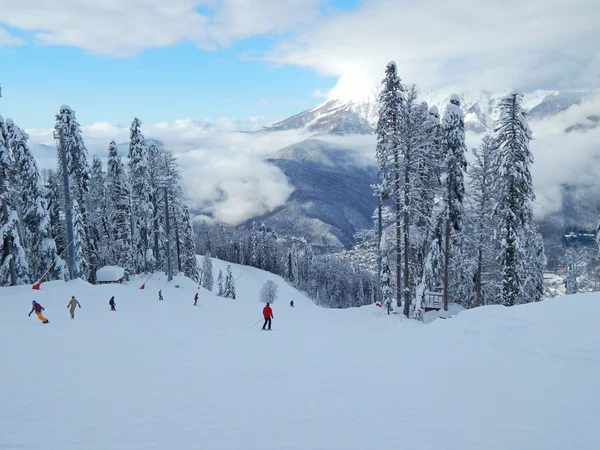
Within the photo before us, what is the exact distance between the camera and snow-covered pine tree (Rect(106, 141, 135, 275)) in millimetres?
41719

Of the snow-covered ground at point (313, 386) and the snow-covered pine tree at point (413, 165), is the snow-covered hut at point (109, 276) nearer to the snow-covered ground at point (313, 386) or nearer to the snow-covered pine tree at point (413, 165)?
the snow-covered ground at point (313, 386)

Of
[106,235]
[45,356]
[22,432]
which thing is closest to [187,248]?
[106,235]

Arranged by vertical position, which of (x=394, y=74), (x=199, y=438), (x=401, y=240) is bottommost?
(x=199, y=438)

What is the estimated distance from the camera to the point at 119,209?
42.5 m

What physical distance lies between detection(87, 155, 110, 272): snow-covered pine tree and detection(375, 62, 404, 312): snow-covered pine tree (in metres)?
33.4

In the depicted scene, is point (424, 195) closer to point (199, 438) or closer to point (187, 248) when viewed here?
point (199, 438)

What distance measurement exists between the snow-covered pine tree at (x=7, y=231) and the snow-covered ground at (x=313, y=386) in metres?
11.3

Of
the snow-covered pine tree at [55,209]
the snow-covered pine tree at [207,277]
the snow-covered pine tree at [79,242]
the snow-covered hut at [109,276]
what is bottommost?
the snow-covered pine tree at [207,277]

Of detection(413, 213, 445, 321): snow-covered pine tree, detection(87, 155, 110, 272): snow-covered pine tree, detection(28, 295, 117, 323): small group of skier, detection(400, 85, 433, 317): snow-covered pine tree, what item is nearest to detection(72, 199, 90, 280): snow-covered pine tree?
detection(87, 155, 110, 272): snow-covered pine tree

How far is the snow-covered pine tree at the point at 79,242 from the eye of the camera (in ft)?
111

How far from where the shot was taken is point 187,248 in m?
55.2

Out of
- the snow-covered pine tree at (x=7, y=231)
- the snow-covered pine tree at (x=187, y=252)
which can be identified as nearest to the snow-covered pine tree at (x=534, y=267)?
the snow-covered pine tree at (x=7, y=231)

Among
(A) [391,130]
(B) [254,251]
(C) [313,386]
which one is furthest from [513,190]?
(B) [254,251]

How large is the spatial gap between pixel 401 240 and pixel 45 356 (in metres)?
21.0
